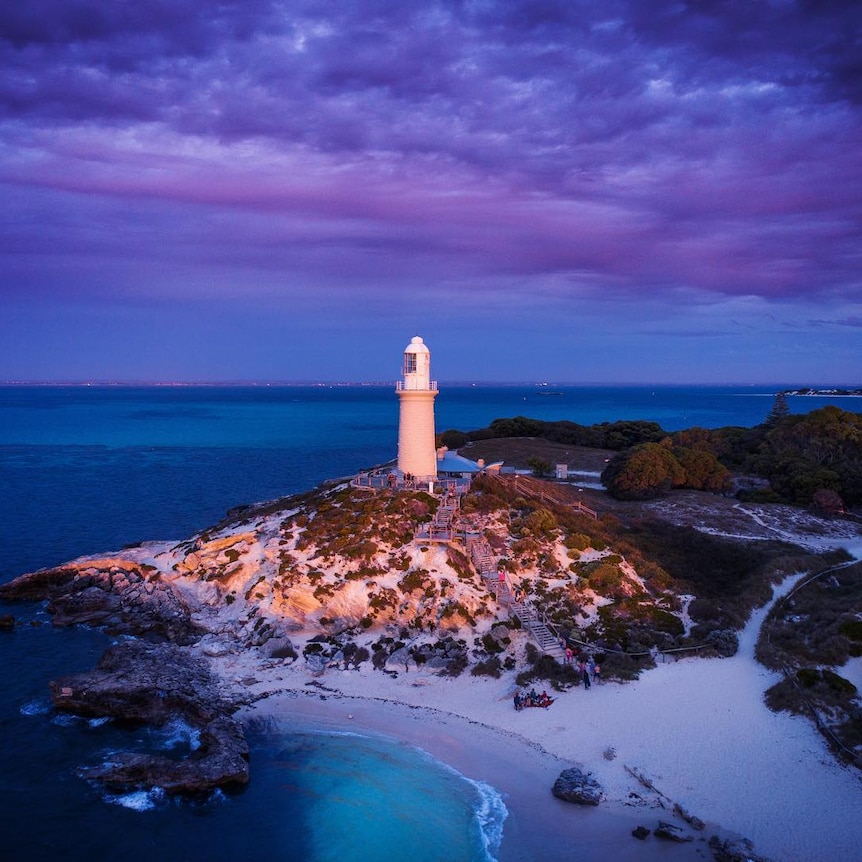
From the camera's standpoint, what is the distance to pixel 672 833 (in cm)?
1611

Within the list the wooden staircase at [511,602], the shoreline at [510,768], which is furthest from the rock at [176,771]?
the wooden staircase at [511,602]

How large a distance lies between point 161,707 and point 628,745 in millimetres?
15813

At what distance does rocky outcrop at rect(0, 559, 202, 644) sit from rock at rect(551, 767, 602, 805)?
17.1 meters

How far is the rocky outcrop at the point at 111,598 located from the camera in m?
29.5

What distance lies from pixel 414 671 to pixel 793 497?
3326 cm

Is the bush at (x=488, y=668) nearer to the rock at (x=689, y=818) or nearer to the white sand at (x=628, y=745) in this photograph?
the white sand at (x=628, y=745)

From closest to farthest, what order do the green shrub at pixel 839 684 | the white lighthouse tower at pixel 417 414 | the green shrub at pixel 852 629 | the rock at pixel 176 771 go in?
1. the rock at pixel 176 771
2. the green shrub at pixel 839 684
3. the green shrub at pixel 852 629
4. the white lighthouse tower at pixel 417 414

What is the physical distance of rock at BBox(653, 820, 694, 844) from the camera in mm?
16031

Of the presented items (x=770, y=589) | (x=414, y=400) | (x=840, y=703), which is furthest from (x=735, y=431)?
(x=840, y=703)

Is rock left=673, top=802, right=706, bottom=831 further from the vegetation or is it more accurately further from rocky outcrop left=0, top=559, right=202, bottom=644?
the vegetation

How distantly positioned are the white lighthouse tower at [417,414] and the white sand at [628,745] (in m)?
13.5

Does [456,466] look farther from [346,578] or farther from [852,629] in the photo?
[852,629]

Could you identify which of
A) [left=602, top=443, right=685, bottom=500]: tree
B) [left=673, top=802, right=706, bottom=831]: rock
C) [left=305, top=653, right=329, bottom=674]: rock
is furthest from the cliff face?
[left=602, top=443, right=685, bottom=500]: tree

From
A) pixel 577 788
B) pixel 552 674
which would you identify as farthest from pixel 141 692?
pixel 577 788
